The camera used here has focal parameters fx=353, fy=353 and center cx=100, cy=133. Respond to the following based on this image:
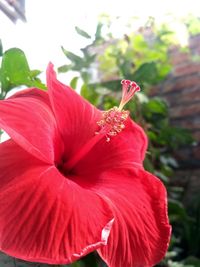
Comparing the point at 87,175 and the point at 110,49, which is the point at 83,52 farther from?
the point at 87,175

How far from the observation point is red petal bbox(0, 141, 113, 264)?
0.34 m

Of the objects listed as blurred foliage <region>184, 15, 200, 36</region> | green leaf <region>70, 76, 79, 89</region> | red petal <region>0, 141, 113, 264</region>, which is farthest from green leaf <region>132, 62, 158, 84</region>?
red petal <region>0, 141, 113, 264</region>

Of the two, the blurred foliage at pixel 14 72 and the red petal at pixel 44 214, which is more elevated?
the blurred foliage at pixel 14 72

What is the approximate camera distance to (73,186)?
410mm

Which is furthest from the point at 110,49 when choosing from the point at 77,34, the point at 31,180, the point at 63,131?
the point at 31,180

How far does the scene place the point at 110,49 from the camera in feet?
5.31

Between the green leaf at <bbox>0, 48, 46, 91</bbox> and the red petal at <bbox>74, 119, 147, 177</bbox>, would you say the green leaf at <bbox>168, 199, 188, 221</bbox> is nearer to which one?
the red petal at <bbox>74, 119, 147, 177</bbox>

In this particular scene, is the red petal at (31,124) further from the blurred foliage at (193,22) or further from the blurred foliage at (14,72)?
the blurred foliage at (193,22)

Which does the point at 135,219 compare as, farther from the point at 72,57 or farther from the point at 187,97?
A: the point at 187,97

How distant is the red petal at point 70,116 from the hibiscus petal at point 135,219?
0.21 ft

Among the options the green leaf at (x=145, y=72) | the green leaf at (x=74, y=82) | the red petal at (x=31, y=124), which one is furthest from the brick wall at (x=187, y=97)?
the red petal at (x=31, y=124)

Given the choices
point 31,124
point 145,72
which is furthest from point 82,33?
point 31,124

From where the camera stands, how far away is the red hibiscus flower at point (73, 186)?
0.36 m

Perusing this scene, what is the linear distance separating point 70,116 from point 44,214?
7.1 inches
